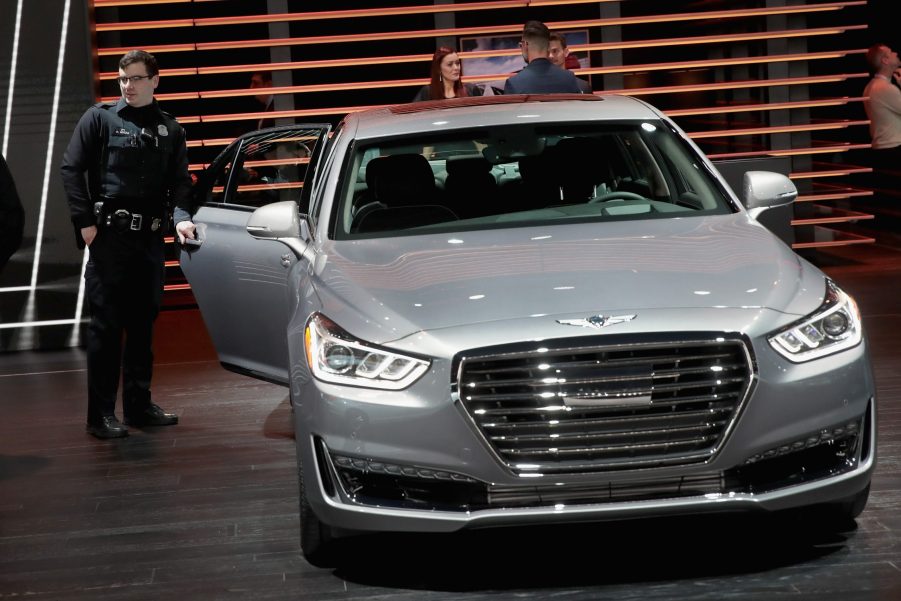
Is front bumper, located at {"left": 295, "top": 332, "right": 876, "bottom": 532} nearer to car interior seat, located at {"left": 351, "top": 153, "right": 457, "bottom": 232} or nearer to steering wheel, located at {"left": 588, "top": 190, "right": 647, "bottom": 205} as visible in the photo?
car interior seat, located at {"left": 351, "top": 153, "right": 457, "bottom": 232}

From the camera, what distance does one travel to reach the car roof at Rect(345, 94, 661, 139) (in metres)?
5.07

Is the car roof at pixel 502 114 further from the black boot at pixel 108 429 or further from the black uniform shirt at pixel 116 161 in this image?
A: the black boot at pixel 108 429

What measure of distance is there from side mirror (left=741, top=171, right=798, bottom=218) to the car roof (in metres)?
0.53

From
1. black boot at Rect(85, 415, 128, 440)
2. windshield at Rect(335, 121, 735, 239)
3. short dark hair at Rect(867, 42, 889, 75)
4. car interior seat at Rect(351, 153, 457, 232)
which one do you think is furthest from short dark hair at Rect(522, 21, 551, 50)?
short dark hair at Rect(867, 42, 889, 75)

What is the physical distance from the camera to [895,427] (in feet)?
18.5

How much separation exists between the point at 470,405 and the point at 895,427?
2.73m

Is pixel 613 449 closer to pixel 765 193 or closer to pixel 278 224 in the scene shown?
pixel 765 193

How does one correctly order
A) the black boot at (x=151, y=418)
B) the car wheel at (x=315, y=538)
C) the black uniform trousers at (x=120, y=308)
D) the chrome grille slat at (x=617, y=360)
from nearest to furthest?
the chrome grille slat at (x=617, y=360) < the car wheel at (x=315, y=538) < the black uniform trousers at (x=120, y=308) < the black boot at (x=151, y=418)

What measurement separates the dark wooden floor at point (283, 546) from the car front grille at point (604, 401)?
17.1 inches

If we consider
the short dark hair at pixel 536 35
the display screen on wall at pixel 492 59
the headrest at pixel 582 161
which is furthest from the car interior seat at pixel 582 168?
the display screen on wall at pixel 492 59

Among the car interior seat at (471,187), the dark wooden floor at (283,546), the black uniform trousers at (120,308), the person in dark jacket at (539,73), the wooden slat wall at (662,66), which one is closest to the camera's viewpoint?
the dark wooden floor at (283,546)

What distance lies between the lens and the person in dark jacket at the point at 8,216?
19.3ft

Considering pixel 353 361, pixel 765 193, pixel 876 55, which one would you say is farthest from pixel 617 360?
pixel 876 55

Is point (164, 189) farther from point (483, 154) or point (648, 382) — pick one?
point (648, 382)
